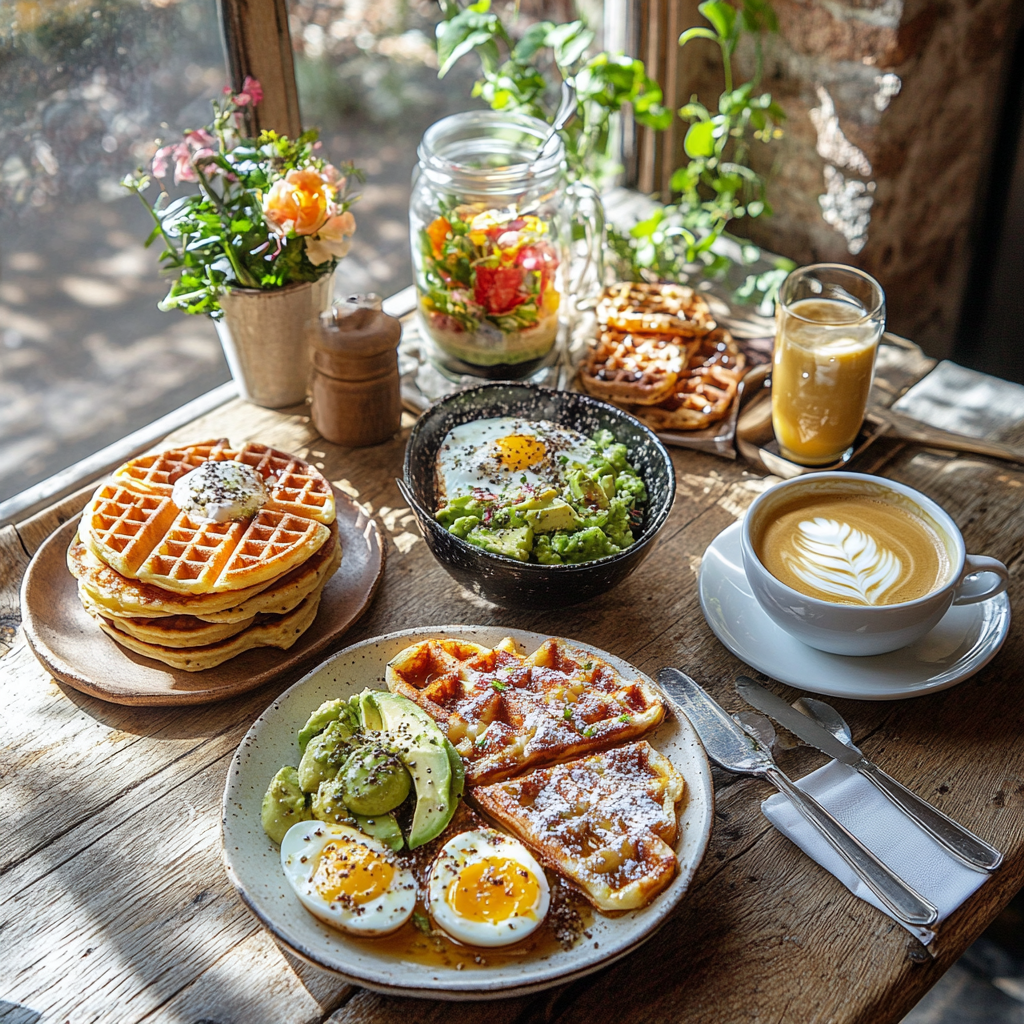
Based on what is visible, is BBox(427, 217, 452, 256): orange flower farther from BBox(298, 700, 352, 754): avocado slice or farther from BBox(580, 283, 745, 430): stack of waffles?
BBox(298, 700, 352, 754): avocado slice

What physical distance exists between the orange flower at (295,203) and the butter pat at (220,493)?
20.1 inches

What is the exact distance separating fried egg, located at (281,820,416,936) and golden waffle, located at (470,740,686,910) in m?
0.16

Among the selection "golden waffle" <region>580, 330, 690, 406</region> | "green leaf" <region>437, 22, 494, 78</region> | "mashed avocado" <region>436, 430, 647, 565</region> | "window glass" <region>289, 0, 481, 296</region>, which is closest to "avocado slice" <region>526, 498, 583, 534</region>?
"mashed avocado" <region>436, 430, 647, 565</region>

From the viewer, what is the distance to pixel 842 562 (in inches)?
65.7

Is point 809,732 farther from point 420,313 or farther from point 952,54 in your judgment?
point 952,54

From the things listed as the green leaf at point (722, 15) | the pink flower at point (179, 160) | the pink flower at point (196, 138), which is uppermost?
the green leaf at point (722, 15)

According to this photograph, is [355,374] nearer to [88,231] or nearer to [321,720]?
[321,720]

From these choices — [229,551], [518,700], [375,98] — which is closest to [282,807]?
[518,700]

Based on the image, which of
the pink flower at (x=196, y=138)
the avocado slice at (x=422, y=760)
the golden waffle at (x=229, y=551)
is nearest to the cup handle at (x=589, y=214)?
the pink flower at (x=196, y=138)

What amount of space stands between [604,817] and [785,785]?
0.31 m

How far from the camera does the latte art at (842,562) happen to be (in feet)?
5.32

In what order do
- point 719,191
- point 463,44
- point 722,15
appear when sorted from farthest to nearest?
point 719,191 < point 722,15 < point 463,44

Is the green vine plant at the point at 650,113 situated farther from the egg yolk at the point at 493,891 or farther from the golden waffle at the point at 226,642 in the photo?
the egg yolk at the point at 493,891

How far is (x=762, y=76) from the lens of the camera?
285cm
